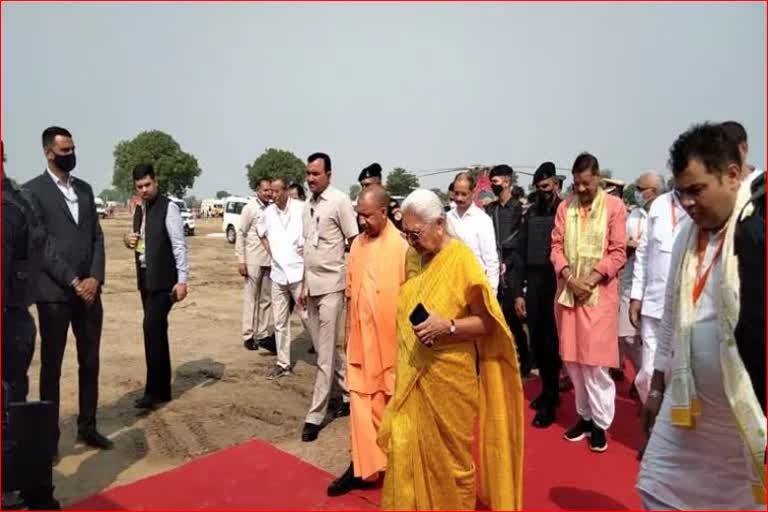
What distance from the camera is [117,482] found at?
3.60 m

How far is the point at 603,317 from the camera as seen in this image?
3.98 meters

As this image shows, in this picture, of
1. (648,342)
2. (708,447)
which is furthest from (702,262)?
(648,342)

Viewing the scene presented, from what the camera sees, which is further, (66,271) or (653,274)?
(653,274)

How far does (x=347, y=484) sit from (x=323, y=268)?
5.36 ft

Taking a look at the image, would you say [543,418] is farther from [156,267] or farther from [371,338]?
[156,267]

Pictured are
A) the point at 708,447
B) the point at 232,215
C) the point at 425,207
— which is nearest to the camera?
the point at 708,447

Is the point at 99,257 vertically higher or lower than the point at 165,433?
higher

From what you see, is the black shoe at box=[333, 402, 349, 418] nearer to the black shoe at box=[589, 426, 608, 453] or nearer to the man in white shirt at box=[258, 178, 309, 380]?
the man in white shirt at box=[258, 178, 309, 380]

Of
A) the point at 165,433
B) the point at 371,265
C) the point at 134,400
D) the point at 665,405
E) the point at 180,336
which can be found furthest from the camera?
the point at 180,336

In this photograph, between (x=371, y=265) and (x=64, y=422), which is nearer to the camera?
(x=371, y=265)

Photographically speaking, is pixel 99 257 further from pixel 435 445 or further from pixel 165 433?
pixel 435 445

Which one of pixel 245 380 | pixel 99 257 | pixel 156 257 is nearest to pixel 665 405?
pixel 99 257

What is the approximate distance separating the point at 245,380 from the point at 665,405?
4.49 metres

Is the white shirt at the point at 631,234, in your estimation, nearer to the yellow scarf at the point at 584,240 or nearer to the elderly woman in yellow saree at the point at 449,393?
the yellow scarf at the point at 584,240
